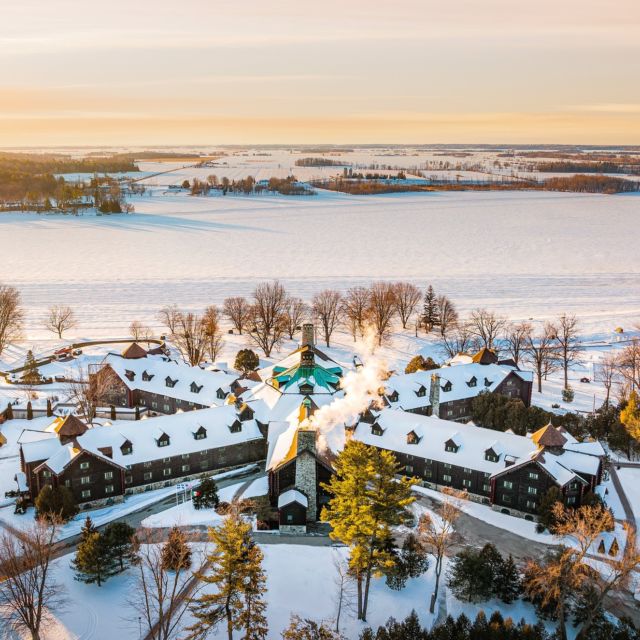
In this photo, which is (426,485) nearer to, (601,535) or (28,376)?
(601,535)

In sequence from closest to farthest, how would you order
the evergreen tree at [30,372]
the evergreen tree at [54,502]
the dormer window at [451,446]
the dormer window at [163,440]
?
the evergreen tree at [54,502]
the dormer window at [451,446]
the dormer window at [163,440]
the evergreen tree at [30,372]

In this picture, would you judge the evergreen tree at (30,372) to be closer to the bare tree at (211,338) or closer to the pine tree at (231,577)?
the bare tree at (211,338)

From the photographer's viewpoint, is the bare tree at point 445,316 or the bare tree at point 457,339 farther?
the bare tree at point 445,316

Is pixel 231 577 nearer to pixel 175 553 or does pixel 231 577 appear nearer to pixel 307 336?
pixel 175 553

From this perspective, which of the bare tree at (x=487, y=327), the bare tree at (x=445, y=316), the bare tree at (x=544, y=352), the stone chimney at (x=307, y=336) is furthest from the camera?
the bare tree at (x=445, y=316)

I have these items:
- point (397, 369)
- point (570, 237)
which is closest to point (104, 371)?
point (397, 369)

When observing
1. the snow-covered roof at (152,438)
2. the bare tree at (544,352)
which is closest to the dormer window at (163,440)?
the snow-covered roof at (152,438)
